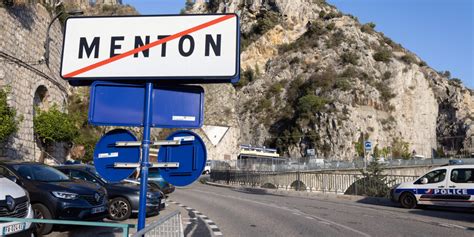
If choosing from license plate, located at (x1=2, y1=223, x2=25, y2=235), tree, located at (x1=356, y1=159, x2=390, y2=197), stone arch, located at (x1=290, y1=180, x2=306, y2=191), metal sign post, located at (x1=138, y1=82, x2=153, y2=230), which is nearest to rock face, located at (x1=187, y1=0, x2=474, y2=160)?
stone arch, located at (x1=290, y1=180, x2=306, y2=191)

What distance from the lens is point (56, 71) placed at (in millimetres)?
33531

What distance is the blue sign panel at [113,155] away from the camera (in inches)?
146

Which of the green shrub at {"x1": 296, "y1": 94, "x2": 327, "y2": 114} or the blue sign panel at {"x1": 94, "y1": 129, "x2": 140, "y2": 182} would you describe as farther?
the green shrub at {"x1": 296, "y1": 94, "x2": 327, "y2": 114}

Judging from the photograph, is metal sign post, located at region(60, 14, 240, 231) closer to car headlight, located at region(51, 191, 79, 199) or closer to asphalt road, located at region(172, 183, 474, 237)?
car headlight, located at region(51, 191, 79, 199)

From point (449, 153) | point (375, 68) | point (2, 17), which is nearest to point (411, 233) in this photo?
point (2, 17)

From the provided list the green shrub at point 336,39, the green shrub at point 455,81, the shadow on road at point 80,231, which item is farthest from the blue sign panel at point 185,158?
the green shrub at point 455,81

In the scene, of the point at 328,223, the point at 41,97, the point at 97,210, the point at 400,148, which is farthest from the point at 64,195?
the point at 400,148

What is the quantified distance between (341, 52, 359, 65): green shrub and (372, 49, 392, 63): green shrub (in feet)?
20.2

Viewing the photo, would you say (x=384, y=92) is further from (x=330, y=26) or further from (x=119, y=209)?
(x=119, y=209)

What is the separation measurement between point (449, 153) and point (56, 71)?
311 ft

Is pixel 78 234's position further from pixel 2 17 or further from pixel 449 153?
pixel 449 153

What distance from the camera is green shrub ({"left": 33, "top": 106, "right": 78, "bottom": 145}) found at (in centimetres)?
2592

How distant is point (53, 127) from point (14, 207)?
2094 cm

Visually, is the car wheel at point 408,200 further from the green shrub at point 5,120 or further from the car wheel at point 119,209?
the green shrub at point 5,120
